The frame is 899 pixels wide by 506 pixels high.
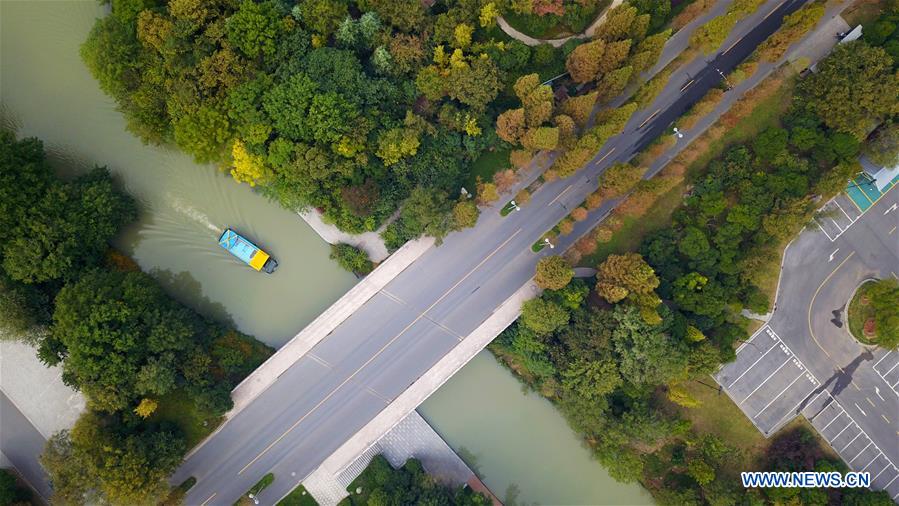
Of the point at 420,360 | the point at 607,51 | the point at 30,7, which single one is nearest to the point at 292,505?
the point at 420,360

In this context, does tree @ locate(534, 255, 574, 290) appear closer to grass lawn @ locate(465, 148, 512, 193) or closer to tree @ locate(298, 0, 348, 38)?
grass lawn @ locate(465, 148, 512, 193)

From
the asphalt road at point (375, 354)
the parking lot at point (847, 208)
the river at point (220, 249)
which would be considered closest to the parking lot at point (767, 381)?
the parking lot at point (847, 208)

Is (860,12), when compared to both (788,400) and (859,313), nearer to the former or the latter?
(859,313)

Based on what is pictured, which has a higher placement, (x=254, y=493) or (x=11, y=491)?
(x=11, y=491)

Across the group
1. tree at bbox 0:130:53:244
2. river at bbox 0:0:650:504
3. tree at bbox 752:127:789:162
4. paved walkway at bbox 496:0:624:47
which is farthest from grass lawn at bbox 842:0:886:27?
tree at bbox 0:130:53:244

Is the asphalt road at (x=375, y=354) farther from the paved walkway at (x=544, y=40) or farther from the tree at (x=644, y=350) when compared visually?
the paved walkway at (x=544, y=40)

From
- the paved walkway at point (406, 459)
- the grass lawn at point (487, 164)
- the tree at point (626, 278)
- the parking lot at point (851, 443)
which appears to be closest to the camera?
the tree at point (626, 278)

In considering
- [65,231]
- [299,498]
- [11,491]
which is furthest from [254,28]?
[11,491]
